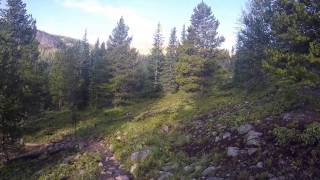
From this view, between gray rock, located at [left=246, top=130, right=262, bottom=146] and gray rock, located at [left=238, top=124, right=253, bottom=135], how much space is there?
1.67 ft

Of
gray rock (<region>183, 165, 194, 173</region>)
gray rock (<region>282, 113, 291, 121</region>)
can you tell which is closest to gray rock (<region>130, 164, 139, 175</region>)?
gray rock (<region>183, 165, 194, 173</region>)

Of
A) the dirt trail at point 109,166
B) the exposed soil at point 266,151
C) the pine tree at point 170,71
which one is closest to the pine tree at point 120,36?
the pine tree at point 170,71

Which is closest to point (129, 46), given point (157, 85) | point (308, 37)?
point (157, 85)

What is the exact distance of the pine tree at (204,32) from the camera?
46719mm

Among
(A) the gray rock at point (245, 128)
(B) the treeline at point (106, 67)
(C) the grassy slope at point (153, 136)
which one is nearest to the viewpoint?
(A) the gray rock at point (245, 128)

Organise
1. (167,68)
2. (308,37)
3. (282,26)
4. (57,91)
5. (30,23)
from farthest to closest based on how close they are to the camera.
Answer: (167,68) < (57,91) < (30,23) < (282,26) < (308,37)

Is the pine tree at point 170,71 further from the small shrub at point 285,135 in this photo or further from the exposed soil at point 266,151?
the small shrub at point 285,135

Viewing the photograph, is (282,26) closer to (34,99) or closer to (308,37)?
(308,37)

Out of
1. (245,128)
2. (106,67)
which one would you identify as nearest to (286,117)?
(245,128)

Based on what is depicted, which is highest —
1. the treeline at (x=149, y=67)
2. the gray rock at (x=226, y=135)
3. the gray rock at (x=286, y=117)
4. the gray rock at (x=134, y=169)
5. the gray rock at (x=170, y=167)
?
the treeline at (x=149, y=67)

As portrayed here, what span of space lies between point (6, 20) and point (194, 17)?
2286cm

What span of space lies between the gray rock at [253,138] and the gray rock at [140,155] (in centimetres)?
591

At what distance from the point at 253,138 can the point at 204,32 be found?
3095 cm

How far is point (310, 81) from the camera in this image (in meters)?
16.8
